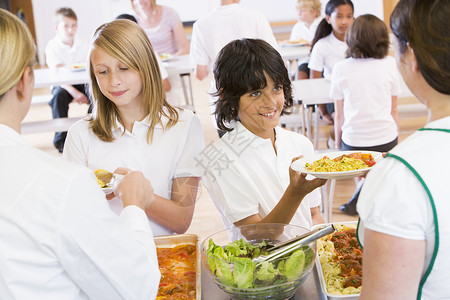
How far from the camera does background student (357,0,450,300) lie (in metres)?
0.85

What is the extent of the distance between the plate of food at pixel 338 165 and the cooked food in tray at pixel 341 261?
189 mm

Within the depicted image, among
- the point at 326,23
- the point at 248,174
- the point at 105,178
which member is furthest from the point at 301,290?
the point at 326,23

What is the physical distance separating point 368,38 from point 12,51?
8.08 feet

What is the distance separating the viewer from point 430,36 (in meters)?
0.86

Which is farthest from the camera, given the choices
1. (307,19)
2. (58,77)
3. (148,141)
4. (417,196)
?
(307,19)

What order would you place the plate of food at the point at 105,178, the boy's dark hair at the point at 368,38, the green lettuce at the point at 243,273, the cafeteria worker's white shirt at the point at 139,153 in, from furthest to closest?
the boy's dark hair at the point at 368,38
the cafeteria worker's white shirt at the point at 139,153
the plate of food at the point at 105,178
the green lettuce at the point at 243,273

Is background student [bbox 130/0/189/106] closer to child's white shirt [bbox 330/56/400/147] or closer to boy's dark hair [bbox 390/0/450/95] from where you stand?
child's white shirt [bbox 330/56/400/147]

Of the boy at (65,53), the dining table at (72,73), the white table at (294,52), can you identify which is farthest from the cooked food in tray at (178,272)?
the boy at (65,53)

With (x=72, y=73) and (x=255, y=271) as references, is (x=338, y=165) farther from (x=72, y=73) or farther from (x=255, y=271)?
(x=72, y=73)

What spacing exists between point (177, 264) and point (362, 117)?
198 cm

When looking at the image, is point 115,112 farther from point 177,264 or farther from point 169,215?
point 177,264

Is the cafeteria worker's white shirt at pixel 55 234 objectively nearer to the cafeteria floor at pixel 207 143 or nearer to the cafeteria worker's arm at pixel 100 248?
the cafeteria worker's arm at pixel 100 248

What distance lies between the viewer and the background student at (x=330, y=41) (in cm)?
401

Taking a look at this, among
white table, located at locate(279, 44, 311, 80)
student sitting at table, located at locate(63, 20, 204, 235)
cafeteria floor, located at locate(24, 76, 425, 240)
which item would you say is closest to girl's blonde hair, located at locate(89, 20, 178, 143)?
student sitting at table, located at locate(63, 20, 204, 235)
